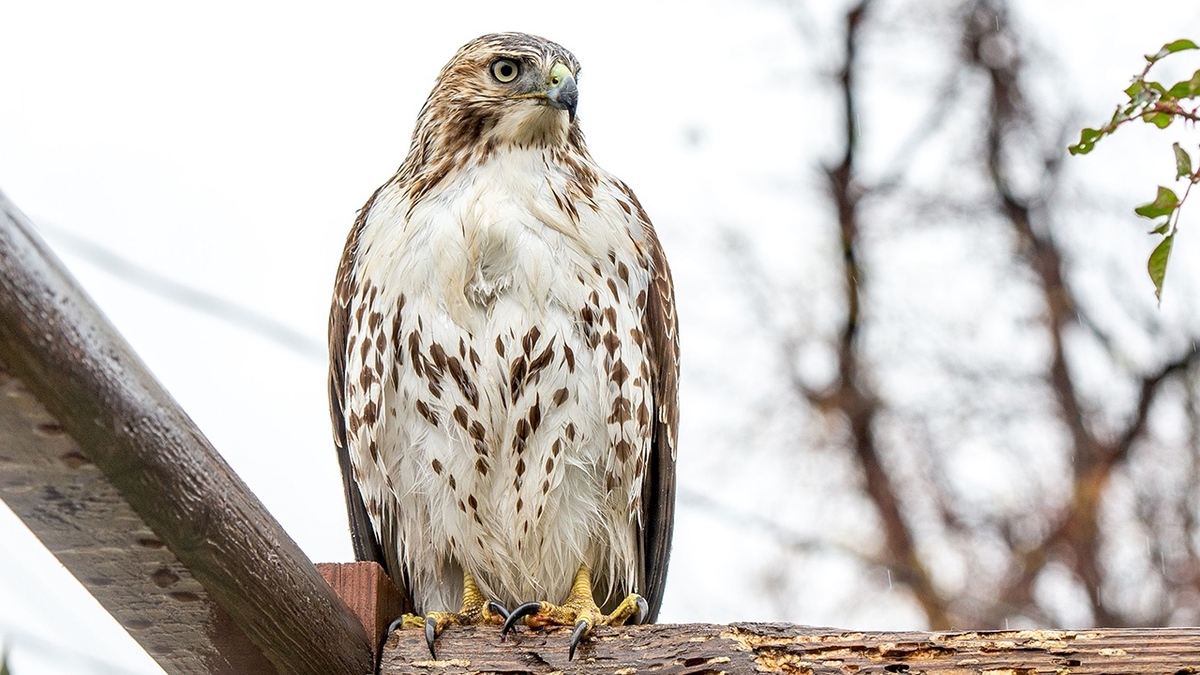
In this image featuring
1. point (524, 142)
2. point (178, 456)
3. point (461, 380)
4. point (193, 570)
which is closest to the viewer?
point (178, 456)

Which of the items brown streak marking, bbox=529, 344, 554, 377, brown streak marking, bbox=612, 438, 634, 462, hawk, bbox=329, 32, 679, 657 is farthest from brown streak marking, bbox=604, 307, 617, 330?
brown streak marking, bbox=612, 438, 634, 462

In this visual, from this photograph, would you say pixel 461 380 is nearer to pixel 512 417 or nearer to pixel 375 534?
pixel 512 417

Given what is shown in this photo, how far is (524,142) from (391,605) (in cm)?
127

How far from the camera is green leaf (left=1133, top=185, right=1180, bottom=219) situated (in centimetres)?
187

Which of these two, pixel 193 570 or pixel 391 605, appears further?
pixel 391 605

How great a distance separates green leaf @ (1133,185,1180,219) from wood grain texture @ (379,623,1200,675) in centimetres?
76

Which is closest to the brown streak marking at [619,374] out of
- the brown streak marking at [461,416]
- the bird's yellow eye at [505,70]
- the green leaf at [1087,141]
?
the brown streak marking at [461,416]

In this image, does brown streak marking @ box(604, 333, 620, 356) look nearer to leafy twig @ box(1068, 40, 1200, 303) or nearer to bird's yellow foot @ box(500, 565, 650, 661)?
bird's yellow foot @ box(500, 565, 650, 661)

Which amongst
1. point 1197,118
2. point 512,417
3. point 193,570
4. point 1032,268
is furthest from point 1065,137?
point 193,570

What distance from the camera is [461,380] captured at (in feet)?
9.98

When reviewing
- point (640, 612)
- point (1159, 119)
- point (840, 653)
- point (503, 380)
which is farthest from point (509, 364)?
point (1159, 119)

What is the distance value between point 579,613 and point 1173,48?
1.64 m

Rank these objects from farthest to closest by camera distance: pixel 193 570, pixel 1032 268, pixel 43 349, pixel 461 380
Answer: pixel 1032 268, pixel 461 380, pixel 193 570, pixel 43 349

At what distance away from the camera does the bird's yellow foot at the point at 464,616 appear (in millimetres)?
2479
